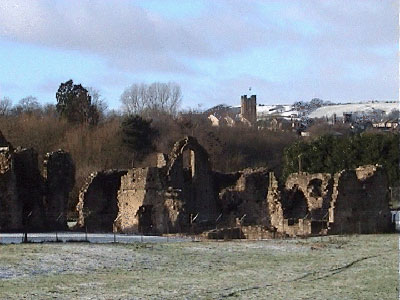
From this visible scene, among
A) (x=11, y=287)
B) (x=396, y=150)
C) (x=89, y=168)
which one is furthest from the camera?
(x=89, y=168)

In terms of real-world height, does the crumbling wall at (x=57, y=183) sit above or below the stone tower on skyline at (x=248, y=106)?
below

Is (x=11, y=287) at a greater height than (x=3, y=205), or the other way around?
(x=3, y=205)

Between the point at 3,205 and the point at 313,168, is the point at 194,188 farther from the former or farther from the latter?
the point at 313,168

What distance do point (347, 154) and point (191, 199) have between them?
17.0 meters

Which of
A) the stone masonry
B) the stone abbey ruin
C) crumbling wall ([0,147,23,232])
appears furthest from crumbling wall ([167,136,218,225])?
crumbling wall ([0,147,23,232])

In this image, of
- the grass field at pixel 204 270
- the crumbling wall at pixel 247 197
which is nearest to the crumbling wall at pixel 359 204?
the grass field at pixel 204 270

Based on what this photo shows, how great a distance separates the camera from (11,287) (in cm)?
2188

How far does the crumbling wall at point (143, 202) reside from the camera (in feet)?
142

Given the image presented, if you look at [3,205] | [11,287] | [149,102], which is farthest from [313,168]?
[149,102]

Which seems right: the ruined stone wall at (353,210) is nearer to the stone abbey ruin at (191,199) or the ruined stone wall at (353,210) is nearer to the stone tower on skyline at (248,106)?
the stone abbey ruin at (191,199)

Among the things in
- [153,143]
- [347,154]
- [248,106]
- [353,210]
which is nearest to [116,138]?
[153,143]

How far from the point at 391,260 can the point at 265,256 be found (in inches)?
153

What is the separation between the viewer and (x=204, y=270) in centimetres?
2573

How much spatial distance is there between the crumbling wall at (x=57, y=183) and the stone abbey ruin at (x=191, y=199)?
0.15 feet
